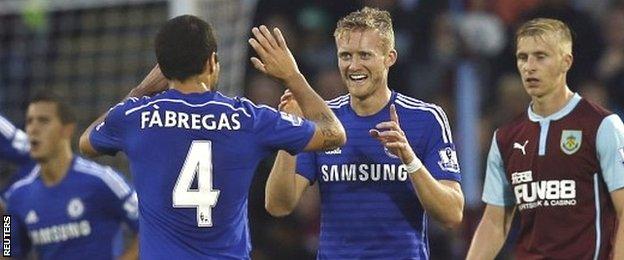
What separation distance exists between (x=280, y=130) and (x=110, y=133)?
774 mm

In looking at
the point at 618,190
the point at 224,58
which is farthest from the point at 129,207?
the point at 618,190

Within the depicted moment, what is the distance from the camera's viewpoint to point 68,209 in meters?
9.94

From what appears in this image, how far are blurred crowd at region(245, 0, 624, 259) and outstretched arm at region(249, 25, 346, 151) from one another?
5.13 m

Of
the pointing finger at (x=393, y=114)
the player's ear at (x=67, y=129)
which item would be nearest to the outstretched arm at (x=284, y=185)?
the pointing finger at (x=393, y=114)

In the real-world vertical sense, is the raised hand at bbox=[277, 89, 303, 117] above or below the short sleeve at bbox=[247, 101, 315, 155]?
above

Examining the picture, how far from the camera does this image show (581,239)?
7488 mm

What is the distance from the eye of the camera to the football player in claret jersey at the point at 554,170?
7.48 metres

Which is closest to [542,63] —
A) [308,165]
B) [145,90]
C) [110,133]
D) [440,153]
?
[440,153]

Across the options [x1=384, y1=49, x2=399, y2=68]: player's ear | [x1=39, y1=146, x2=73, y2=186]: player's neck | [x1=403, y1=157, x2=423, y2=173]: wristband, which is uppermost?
[x1=384, y1=49, x2=399, y2=68]: player's ear

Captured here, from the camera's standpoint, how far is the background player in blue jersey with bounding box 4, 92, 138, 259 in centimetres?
991

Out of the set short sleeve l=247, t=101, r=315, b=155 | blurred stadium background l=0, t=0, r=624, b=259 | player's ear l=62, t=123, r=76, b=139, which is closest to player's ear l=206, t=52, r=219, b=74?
short sleeve l=247, t=101, r=315, b=155

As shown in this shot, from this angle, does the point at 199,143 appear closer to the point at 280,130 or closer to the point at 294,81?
the point at 280,130

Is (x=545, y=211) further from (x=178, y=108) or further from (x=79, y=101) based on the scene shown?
(x=79, y=101)

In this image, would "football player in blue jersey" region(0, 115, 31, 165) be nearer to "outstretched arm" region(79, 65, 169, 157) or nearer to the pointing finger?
"outstretched arm" region(79, 65, 169, 157)
